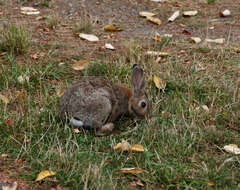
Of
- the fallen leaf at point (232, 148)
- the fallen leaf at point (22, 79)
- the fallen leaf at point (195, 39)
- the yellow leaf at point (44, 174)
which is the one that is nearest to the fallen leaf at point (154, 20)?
the fallen leaf at point (195, 39)

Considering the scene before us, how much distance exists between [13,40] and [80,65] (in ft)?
3.88

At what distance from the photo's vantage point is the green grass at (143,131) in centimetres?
369

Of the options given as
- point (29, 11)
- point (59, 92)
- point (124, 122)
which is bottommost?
point (124, 122)

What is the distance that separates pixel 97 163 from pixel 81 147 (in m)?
0.41

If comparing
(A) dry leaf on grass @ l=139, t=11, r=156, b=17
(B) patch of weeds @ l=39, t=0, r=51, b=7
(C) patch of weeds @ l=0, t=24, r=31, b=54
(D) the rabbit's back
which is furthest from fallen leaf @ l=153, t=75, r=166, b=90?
(B) patch of weeds @ l=39, t=0, r=51, b=7

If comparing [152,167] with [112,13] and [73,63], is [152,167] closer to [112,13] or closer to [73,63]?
[73,63]

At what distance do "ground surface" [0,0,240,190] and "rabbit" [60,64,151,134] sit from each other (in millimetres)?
177

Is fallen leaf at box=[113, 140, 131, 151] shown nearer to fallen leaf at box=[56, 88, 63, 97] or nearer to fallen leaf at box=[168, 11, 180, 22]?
fallen leaf at box=[56, 88, 63, 97]

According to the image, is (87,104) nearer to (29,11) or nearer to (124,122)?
(124,122)

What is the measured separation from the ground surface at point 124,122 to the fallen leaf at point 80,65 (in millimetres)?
82

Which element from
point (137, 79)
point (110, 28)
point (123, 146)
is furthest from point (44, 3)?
point (123, 146)

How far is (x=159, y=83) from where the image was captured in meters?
5.47

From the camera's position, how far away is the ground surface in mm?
3706

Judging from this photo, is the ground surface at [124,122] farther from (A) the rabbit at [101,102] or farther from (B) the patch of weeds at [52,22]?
(A) the rabbit at [101,102]
